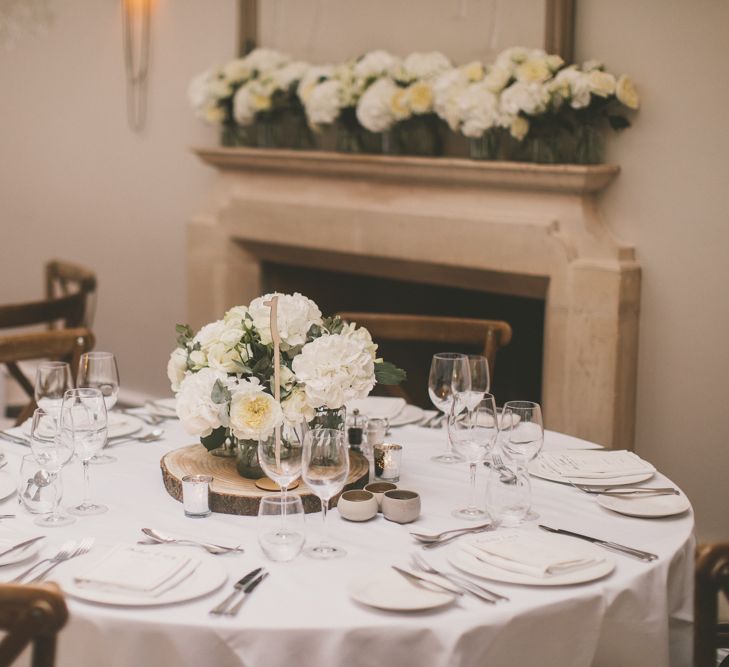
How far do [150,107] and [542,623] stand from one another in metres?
4.13

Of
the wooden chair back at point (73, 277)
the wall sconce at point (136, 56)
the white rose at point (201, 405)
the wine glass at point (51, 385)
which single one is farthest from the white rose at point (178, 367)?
the wall sconce at point (136, 56)

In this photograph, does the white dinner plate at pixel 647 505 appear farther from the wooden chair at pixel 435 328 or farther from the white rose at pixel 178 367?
the wooden chair at pixel 435 328

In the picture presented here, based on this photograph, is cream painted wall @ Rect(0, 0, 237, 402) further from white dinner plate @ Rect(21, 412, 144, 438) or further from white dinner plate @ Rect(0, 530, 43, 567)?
white dinner plate @ Rect(0, 530, 43, 567)

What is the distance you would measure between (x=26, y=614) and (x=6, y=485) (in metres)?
0.84

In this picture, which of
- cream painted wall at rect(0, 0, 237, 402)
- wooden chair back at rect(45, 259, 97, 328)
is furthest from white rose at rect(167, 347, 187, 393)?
cream painted wall at rect(0, 0, 237, 402)

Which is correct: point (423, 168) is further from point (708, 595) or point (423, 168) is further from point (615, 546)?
point (708, 595)

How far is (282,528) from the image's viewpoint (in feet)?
5.38

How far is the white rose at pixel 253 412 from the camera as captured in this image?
6.08 feet

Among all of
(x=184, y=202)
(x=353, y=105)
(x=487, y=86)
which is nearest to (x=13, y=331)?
(x=184, y=202)

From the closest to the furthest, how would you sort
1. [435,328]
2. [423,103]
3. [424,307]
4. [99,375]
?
[99,375], [435,328], [423,103], [424,307]

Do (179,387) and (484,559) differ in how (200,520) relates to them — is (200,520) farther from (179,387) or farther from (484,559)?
(484,559)

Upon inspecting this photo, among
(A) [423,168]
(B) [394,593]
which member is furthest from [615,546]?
(A) [423,168]

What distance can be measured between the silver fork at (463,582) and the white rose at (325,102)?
2.50m

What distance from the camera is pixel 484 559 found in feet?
5.33
